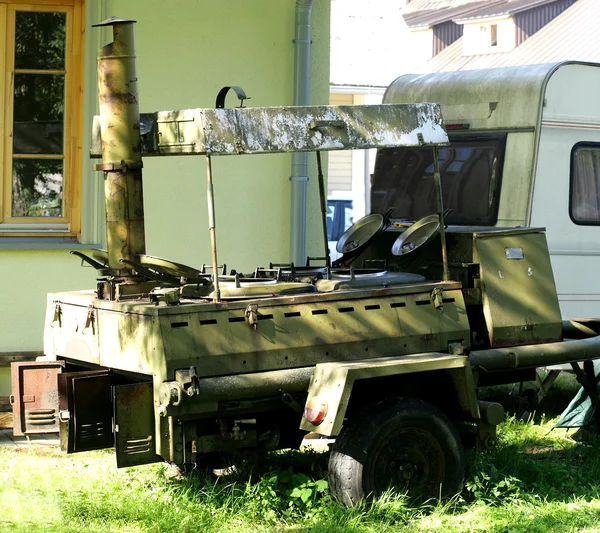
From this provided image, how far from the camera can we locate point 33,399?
663 centimetres

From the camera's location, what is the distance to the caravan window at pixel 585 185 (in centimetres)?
991

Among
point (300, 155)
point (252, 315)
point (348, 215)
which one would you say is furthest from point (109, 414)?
point (348, 215)

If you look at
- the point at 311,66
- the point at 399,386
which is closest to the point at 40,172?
the point at 311,66

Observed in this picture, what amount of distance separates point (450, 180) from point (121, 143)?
4125 mm

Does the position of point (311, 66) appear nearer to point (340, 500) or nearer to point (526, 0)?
point (340, 500)

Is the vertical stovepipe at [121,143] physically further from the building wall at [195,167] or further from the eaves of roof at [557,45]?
the eaves of roof at [557,45]

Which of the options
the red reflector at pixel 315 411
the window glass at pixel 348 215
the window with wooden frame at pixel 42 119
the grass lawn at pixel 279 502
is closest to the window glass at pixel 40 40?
the window with wooden frame at pixel 42 119

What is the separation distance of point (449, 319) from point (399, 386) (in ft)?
1.62

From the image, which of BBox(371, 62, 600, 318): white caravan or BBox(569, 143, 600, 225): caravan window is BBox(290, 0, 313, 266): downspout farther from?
BBox(569, 143, 600, 225): caravan window

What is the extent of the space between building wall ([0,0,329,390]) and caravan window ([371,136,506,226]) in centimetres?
76

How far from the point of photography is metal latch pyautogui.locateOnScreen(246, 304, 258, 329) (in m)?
6.18

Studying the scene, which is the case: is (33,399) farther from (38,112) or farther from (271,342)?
(38,112)

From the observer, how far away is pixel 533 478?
731 cm

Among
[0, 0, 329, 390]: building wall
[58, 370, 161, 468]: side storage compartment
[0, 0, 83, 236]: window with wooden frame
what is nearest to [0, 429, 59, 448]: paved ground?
[0, 0, 329, 390]: building wall
